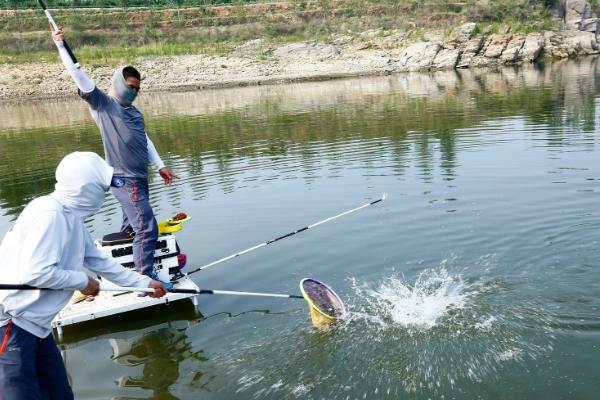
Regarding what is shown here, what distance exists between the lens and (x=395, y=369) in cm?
550

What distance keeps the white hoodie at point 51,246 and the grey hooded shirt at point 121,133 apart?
8.91ft

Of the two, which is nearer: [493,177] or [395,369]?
[395,369]

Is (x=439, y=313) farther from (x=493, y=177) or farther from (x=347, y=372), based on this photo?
(x=493, y=177)

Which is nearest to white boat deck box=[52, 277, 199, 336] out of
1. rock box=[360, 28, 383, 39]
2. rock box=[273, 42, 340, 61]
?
rock box=[273, 42, 340, 61]

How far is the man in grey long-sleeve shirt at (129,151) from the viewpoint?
684cm

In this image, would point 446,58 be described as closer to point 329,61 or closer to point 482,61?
point 482,61

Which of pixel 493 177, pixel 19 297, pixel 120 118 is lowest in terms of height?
pixel 493 177

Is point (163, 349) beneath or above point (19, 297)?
beneath

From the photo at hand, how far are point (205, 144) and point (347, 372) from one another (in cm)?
1674

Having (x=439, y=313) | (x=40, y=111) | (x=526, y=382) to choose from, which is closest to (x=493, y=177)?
(x=439, y=313)

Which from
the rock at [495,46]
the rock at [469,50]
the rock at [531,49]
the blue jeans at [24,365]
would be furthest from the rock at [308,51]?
the blue jeans at [24,365]

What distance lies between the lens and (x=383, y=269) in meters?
8.05

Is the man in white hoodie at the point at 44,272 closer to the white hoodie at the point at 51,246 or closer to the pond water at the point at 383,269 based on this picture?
the white hoodie at the point at 51,246

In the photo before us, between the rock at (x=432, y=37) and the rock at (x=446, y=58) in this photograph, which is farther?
the rock at (x=432, y=37)
